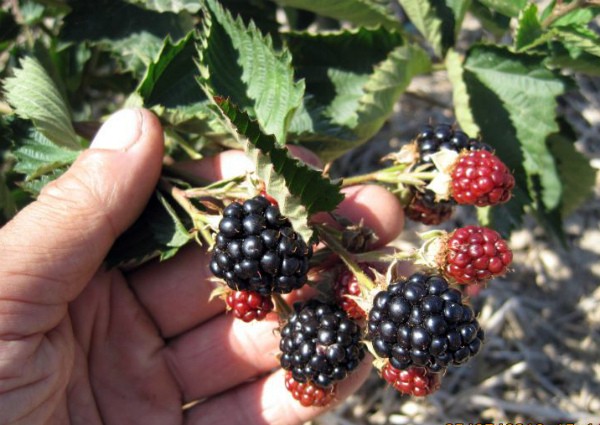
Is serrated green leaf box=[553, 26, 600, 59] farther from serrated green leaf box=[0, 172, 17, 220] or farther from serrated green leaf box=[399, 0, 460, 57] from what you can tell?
serrated green leaf box=[0, 172, 17, 220]

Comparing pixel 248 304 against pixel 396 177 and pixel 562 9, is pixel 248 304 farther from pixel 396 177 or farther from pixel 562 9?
pixel 562 9

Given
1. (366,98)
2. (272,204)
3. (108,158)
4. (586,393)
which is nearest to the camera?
(272,204)

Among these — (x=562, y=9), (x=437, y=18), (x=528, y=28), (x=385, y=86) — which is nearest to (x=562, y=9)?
(x=562, y=9)

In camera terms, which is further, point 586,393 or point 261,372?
point 586,393

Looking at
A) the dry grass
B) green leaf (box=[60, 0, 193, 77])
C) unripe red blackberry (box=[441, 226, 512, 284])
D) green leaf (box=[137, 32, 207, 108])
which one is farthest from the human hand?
the dry grass

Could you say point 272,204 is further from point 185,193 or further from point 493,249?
point 493,249

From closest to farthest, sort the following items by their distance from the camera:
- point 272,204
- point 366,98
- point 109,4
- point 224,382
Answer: point 272,204 < point 366,98 < point 109,4 < point 224,382

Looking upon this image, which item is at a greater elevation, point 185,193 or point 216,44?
point 216,44

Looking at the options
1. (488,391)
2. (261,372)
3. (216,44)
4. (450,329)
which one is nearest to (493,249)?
(450,329)
